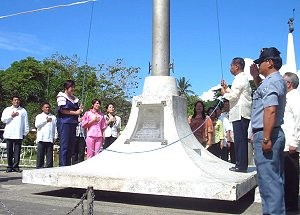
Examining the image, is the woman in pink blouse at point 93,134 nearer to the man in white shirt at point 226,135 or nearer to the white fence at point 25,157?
the man in white shirt at point 226,135

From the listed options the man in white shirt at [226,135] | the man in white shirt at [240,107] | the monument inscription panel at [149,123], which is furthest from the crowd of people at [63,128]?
the man in white shirt at [240,107]

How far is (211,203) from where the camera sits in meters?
6.39

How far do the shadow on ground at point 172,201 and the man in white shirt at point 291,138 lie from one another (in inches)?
26.0

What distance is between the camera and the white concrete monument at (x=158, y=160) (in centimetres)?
586

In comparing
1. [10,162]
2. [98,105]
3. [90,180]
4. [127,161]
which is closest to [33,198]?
[90,180]

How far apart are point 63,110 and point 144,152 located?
2264 mm

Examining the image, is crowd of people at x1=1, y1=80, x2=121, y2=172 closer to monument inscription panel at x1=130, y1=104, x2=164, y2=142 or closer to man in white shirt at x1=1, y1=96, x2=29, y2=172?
man in white shirt at x1=1, y1=96, x2=29, y2=172

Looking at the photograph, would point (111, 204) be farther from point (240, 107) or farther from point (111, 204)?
point (240, 107)

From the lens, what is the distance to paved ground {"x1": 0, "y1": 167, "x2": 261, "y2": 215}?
5738mm

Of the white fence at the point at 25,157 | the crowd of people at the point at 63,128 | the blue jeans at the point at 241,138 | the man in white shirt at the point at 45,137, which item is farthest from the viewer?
the white fence at the point at 25,157

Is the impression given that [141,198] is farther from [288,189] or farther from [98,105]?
[98,105]

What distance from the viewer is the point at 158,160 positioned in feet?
22.0

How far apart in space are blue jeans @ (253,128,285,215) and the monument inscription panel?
310cm

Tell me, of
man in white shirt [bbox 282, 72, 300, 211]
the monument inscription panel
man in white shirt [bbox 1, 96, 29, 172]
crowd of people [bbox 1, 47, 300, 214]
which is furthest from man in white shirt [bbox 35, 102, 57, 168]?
man in white shirt [bbox 282, 72, 300, 211]
